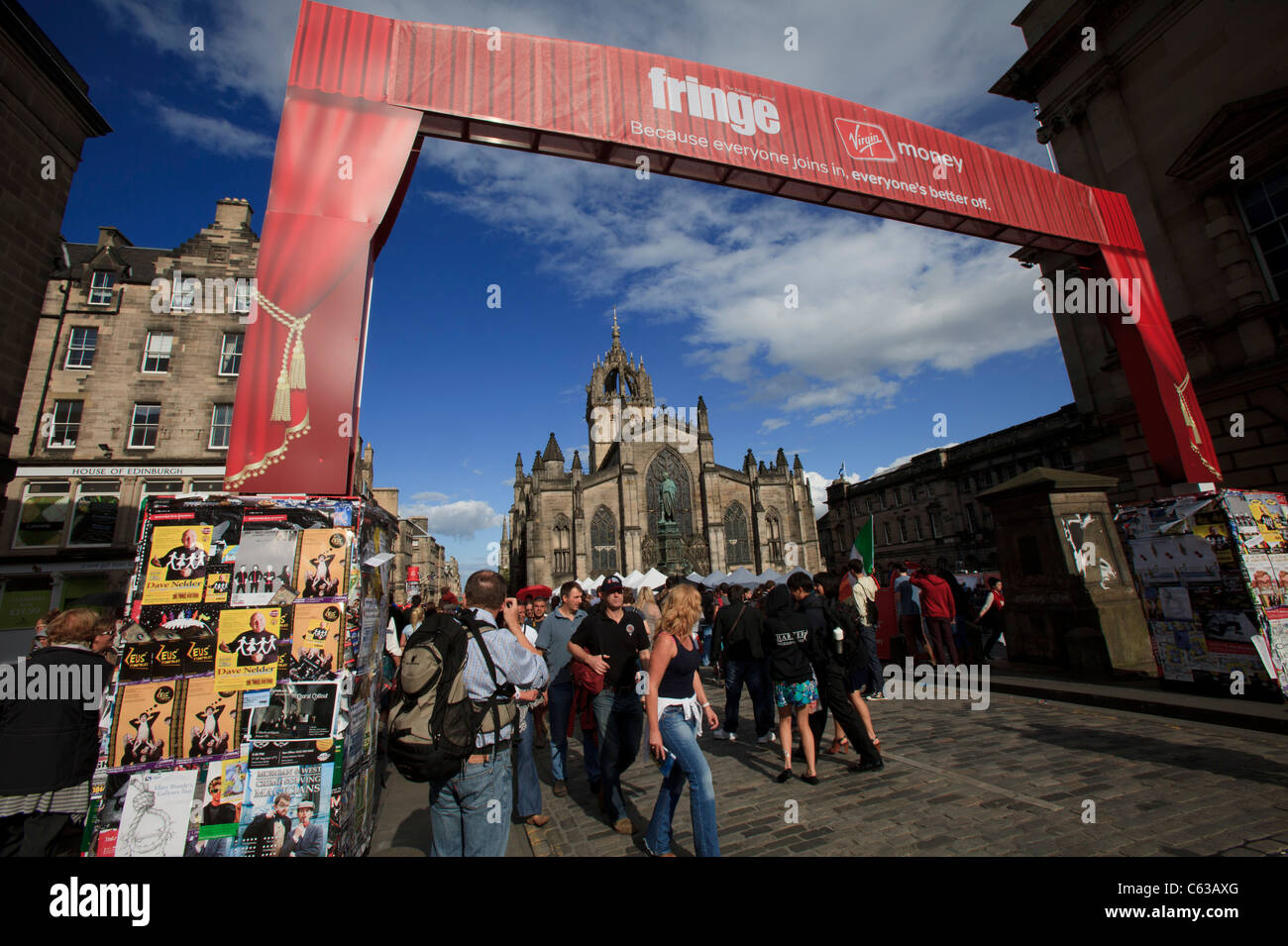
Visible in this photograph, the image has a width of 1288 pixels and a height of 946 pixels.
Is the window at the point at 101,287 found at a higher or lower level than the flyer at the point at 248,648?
higher

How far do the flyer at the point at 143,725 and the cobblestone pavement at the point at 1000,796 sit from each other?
8.34ft

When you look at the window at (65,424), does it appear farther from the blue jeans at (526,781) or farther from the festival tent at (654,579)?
the blue jeans at (526,781)

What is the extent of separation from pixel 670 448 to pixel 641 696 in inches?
1699

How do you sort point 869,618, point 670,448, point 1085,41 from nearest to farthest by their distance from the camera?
1. point 869,618
2. point 1085,41
3. point 670,448

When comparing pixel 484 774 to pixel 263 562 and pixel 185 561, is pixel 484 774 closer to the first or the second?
pixel 263 562

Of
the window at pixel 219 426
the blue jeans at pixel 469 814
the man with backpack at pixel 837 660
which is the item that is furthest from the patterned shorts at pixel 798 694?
the window at pixel 219 426

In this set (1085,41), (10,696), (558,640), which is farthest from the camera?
(1085,41)

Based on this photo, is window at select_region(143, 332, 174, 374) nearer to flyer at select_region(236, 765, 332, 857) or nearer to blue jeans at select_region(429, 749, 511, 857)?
flyer at select_region(236, 765, 332, 857)

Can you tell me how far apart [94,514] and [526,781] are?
20.4 meters

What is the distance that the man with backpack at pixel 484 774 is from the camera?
2.96 meters

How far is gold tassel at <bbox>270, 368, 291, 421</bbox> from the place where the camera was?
16.4ft

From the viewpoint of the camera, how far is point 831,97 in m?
8.93

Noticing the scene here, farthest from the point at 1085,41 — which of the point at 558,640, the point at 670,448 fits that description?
the point at 670,448
